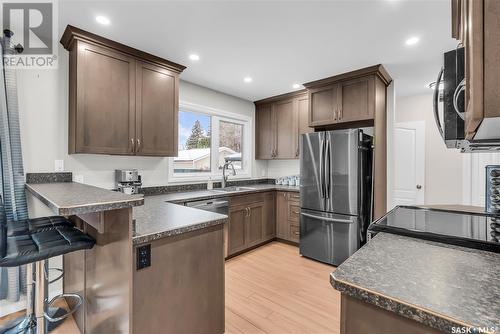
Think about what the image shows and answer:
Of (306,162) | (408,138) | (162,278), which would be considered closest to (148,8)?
(162,278)

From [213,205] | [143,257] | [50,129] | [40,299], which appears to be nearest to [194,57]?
[50,129]

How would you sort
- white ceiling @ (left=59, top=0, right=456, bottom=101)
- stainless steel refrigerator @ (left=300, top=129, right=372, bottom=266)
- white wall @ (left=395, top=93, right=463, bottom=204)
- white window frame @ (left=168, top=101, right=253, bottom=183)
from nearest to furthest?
white ceiling @ (left=59, top=0, right=456, bottom=101)
stainless steel refrigerator @ (left=300, top=129, right=372, bottom=266)
white window frame @ (left=168, top=101, right=253, bottom=183)
white wall @ (left=395, top=93, right=463, bottom=204)

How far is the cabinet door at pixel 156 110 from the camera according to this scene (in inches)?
101

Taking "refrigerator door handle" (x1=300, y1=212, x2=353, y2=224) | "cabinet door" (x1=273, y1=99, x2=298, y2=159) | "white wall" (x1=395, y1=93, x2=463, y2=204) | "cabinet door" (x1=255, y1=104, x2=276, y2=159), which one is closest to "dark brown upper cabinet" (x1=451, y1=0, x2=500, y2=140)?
"refrigerator door handle" (x1=300, y1=212, x2=353, y2=224)

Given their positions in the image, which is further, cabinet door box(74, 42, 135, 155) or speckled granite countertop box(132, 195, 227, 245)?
cabinet door box(74, 42, 135, 155)

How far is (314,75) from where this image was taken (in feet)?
10.4

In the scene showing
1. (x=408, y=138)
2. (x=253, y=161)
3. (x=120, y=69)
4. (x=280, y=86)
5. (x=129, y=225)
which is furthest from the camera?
(x=253, y=161)

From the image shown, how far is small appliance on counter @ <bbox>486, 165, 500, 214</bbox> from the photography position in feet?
4.39

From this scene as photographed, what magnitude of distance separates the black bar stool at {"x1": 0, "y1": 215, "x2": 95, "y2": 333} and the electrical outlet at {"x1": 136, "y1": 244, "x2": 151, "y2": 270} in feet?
1.30

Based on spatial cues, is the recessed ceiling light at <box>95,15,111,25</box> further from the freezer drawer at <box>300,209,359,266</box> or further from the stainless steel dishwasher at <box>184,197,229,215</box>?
the freezer drawer at <box>300,209,359,266</box>

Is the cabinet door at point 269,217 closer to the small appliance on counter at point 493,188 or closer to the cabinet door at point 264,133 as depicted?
the cabinet door at point 264,133

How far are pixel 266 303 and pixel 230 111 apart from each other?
295 cm

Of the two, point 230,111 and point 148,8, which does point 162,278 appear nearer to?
point 148,8

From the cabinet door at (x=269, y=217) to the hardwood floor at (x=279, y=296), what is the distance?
19.0 inches
